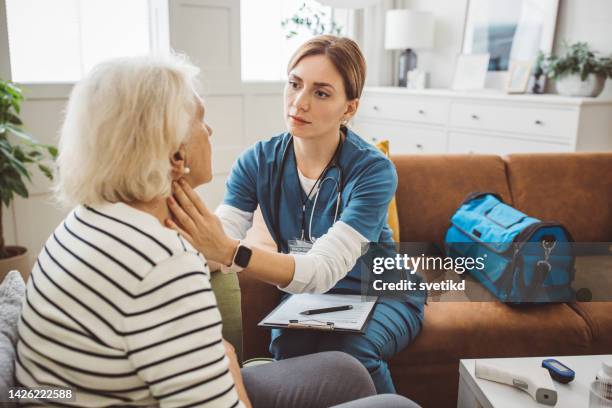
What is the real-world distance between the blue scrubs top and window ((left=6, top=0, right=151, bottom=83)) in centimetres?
183

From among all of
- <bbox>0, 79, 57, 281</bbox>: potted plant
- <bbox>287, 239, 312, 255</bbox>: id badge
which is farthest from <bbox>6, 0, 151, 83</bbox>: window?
<bbox>287, 239, 312, 255</bbox>: id badge

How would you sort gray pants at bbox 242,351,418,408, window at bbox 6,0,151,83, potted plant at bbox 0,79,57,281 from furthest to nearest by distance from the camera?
window at bbox 6,0,151,83, potted plant at bbox 0,79,57,281, gray pants at bbox 242,351,418,408

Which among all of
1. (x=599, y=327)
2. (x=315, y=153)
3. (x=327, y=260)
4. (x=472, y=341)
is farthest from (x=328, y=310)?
(x=599, y=327)

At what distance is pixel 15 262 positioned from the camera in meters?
2.61

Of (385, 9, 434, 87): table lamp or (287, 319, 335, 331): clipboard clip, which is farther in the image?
(385, 9, 434, 87): table lamp

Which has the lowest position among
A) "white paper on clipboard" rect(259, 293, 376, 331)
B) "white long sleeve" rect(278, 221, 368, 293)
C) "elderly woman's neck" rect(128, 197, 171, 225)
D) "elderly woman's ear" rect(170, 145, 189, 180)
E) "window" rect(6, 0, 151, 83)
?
"white paper on clipboard" rect(259, 293, 376, 331)

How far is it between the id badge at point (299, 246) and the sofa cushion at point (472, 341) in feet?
1.53

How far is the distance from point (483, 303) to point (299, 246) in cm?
73

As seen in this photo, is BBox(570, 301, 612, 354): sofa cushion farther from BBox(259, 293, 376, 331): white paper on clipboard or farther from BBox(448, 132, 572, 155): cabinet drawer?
BBox(448, 132, 572, 155): cabinet drawer

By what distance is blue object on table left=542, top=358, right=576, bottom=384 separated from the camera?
4.16ft

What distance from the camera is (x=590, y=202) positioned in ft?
7.53

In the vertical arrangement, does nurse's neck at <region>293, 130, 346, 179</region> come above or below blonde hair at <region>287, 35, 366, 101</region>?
below

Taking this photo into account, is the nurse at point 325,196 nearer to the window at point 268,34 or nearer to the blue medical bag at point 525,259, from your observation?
the blue medical bag at point 525,259

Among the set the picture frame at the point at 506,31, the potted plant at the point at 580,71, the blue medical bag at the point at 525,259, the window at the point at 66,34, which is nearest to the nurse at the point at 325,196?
the blue medical bag at the point at 525,259
